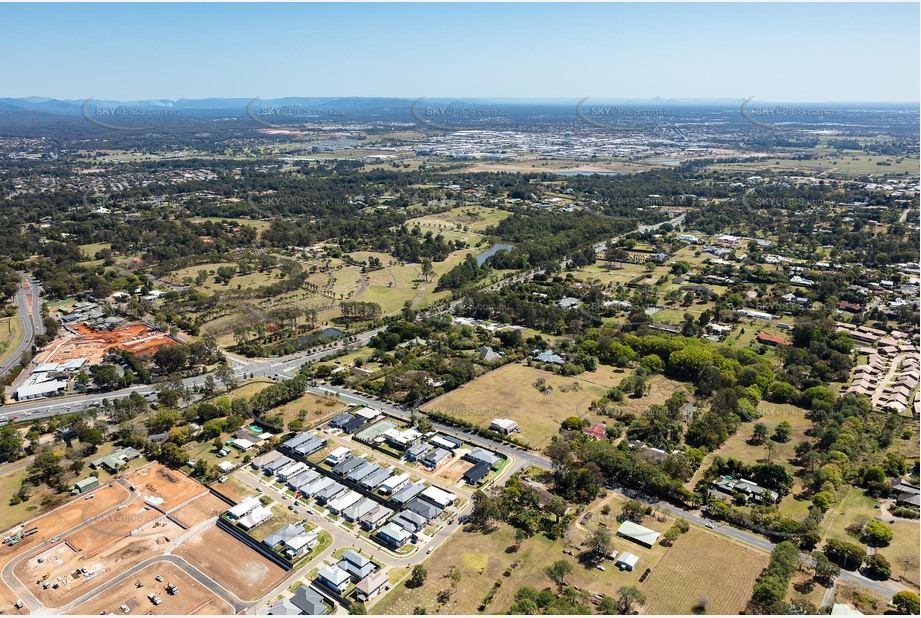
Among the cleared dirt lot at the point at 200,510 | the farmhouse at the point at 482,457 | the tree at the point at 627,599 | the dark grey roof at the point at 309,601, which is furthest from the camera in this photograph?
the farmhouse at the point at 482,457

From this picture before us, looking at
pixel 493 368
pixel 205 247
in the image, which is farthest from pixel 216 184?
pixel 493 368

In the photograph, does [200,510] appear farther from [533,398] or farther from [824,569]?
[824,569]

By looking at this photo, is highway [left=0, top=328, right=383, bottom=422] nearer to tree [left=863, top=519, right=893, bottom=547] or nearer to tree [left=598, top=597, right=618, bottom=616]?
tree [left=598, top=597, right=618, bottom=616]

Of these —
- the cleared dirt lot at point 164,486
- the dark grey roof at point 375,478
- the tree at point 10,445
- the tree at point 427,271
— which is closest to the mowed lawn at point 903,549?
the dark grey roof at point 375,478

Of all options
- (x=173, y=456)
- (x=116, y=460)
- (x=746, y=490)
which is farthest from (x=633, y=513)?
(x=116, y=460)

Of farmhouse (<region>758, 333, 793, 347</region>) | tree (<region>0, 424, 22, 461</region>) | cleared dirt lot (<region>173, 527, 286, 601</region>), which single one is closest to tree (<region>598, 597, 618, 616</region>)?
cleared dirt lot (<region>173, 527, 286, 601</region>)

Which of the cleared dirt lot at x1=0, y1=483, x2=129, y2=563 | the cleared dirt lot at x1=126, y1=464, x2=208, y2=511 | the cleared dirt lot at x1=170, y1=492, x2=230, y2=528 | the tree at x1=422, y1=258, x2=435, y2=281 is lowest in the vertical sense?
the cleared dirt lot at x1=0, y1=483, x2=129, y2=563

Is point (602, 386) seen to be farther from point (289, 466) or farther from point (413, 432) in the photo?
point (289, 466)

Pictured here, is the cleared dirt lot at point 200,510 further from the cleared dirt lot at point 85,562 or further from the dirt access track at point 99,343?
the dirt access track at point 99,343
